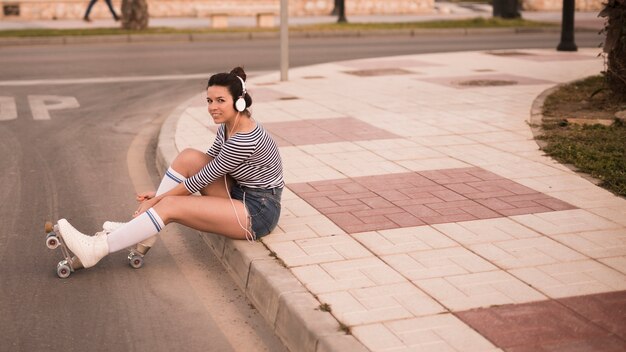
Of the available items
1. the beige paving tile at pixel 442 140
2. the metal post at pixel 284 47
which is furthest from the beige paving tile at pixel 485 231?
the metal post at pixel 284 47

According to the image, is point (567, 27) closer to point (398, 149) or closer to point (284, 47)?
point (284, 47)

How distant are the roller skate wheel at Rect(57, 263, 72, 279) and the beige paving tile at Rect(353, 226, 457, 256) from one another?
6.01 ft

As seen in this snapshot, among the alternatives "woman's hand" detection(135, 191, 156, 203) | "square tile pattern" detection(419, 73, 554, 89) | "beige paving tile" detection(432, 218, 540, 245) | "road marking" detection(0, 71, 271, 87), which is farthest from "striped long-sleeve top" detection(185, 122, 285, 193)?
"road marking" detection(0, 71, 271, 87)

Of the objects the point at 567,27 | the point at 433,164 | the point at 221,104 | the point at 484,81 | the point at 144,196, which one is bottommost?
the point at 433,164

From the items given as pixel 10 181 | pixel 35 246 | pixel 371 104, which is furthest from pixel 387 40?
pixel 35 246

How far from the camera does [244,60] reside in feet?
62.3

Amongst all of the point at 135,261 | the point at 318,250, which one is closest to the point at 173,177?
the point at 135,261

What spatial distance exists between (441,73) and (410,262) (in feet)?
34.3

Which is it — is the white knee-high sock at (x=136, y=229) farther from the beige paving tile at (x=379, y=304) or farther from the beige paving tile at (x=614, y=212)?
the beige paving tile at (x=614, y=212)

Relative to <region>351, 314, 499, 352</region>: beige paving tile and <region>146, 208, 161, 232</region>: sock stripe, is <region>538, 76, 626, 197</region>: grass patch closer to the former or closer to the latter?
<region>351, 314, 499, 352</region>: beige paving tile

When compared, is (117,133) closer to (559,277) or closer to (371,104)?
(371,104)

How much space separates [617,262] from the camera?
5.86 m

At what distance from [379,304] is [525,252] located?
1.33 metres

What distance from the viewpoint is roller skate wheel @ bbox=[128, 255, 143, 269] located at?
6.38m
